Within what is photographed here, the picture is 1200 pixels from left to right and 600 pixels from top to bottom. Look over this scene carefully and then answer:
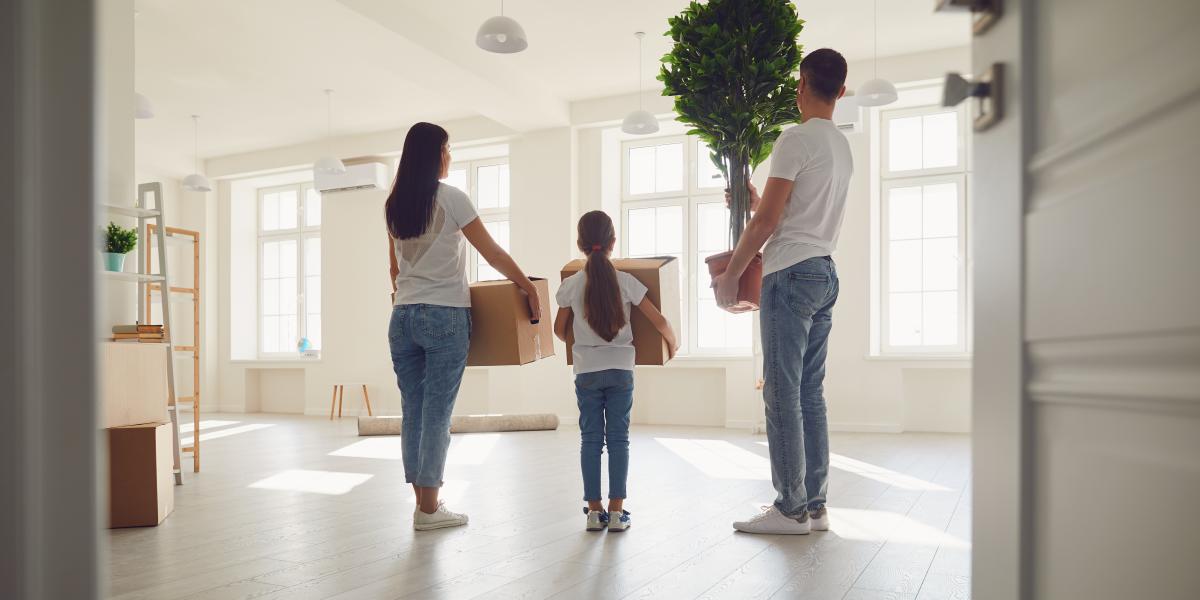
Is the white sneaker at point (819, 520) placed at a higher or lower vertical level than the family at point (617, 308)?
lower

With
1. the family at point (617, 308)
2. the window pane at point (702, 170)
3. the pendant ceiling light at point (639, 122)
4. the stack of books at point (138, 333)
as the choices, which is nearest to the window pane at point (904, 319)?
the window pane at point (702, 170)

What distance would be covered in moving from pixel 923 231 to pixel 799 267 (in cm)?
541

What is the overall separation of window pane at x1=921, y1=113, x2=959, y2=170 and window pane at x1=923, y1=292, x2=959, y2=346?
45.9 inches

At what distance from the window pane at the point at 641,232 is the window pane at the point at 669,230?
7cm

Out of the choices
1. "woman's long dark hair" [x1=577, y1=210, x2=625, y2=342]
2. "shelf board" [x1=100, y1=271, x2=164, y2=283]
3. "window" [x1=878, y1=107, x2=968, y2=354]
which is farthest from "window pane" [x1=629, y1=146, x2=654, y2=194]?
"woman's long dark hair" [x1=577, y1=210, x2=625, y2=342]

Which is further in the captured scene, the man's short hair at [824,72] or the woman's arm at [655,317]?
the woman's arm at [655,317]

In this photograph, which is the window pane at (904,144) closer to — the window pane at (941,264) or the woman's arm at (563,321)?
the window pane at (941,264)

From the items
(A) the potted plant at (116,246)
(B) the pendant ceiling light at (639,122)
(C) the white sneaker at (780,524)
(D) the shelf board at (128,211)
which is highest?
(B) the pendant ceiling light at (639,122)

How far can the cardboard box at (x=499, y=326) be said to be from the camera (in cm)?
291

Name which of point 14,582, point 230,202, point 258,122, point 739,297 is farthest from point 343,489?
point 230,202

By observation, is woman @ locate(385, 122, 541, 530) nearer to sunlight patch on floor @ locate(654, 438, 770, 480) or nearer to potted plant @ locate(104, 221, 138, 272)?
sunlight patch on floor @ locate(654, 438, 770, 480)

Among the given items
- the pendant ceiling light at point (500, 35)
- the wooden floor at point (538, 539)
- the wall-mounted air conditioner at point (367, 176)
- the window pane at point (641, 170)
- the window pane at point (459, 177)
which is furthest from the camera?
the window pane at point (459, 177)

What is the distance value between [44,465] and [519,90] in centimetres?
687

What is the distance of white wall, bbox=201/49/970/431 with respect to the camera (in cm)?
710
